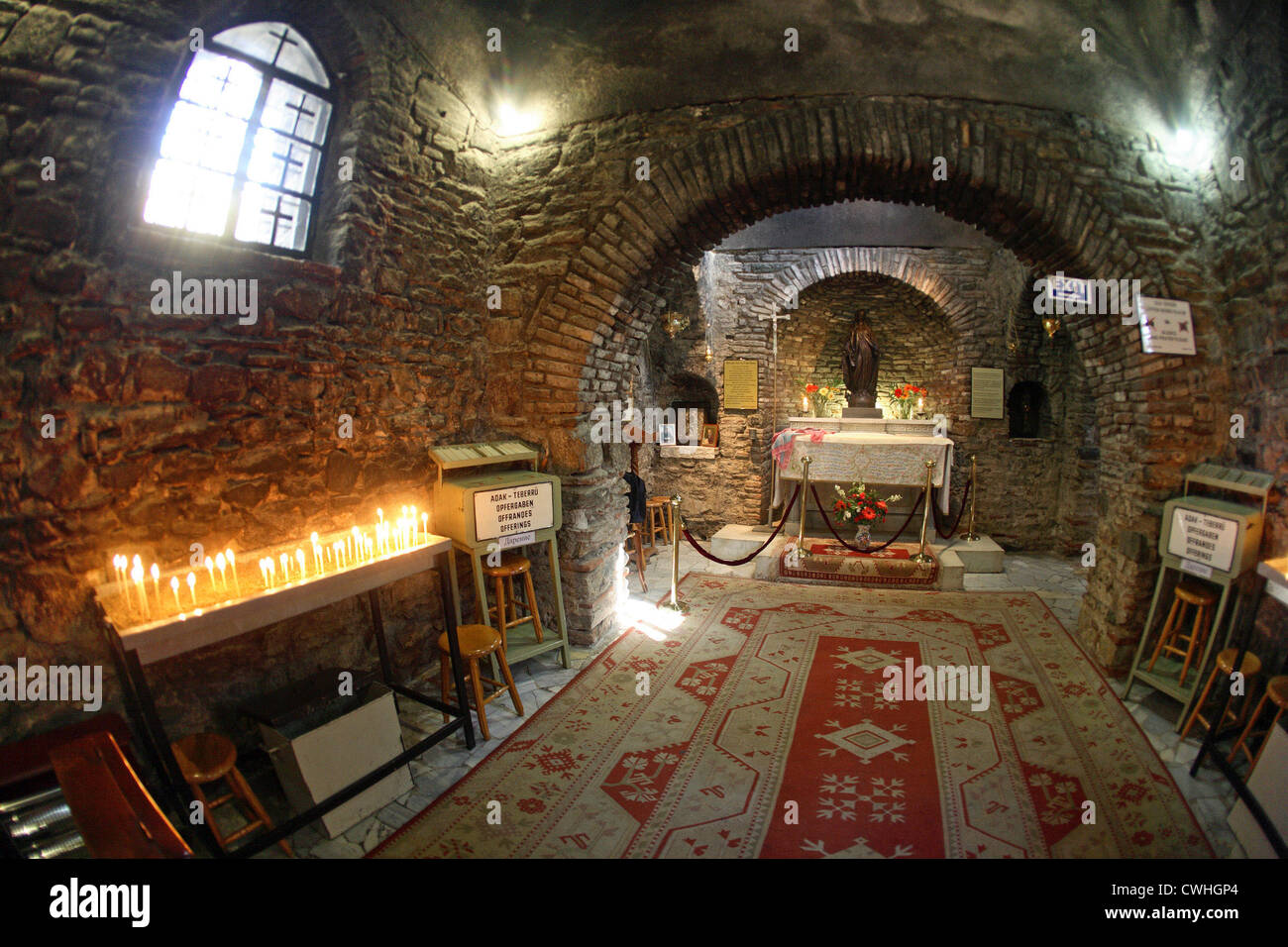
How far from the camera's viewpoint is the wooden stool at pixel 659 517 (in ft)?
27.6

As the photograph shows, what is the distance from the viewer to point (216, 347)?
327 cm

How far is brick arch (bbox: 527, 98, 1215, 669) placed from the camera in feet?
14.4

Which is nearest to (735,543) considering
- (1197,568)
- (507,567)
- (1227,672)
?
(507,567)

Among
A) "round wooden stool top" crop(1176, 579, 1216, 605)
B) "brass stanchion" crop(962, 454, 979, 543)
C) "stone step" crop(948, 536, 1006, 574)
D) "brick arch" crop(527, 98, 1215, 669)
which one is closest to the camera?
"round wooden stool top" crop(1176, 579, 1216, 605)

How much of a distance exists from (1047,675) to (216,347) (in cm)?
608

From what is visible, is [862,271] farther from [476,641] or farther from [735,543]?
Result: [476,641]

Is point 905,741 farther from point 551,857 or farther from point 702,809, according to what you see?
point 551,857

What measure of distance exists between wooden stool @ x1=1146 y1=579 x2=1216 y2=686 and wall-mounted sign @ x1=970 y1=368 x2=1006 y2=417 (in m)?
5.17

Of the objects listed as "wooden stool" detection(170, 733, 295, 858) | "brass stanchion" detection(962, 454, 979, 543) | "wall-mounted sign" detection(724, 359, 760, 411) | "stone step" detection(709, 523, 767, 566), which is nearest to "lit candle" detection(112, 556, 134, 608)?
"wooden stool" detection(170, 733, 295, 858)

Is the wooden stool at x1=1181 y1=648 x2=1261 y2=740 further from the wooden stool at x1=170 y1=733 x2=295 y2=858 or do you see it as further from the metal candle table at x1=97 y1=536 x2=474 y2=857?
the wooden stool at x1=170 y1=733 x2=295 y2=858

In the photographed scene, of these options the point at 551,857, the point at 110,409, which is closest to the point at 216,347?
the point at 110,409

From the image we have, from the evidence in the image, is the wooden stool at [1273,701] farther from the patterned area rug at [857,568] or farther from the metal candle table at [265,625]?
the metal candle table at [265,625]

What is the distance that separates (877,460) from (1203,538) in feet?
13.2

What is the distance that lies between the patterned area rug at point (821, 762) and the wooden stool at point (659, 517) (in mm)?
3184
